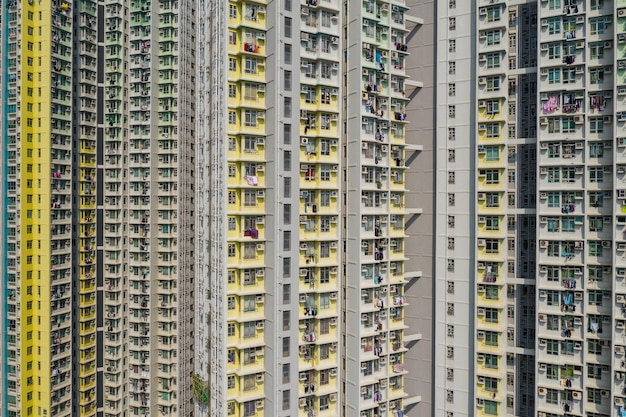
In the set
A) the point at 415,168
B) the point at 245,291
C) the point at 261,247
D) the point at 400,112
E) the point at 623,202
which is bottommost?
the point at 245,291

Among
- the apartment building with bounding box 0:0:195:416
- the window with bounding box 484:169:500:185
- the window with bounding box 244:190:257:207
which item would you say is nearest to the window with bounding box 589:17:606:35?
the window with bounding box 484:169:500:185

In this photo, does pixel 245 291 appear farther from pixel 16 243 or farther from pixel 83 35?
pixel 83 35

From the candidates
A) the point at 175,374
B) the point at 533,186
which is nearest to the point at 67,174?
the point at 175,374

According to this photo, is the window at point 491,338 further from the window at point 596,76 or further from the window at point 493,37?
the window at point 493,37

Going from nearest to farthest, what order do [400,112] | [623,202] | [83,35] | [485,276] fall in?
[623,202], [485,276], [400,112], [83,35]

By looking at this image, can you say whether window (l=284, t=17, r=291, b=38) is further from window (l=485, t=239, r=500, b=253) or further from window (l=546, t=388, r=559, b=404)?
window (l=546, t=388, r=559, b=404)
